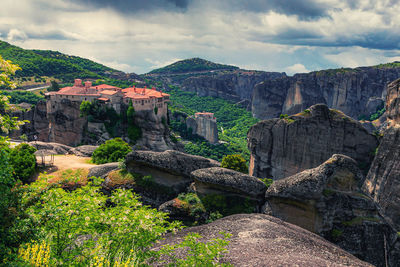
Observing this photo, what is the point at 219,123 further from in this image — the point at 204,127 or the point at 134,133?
the point at 134,133

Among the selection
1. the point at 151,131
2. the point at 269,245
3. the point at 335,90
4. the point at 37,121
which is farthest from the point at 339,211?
the point at 335,90

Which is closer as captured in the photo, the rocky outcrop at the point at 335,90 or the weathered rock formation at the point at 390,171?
the weathered rock formation at the point at 390,171

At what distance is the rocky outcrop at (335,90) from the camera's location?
114 meters

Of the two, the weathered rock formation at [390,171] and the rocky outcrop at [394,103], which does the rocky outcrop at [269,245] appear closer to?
the weathered rock formation at [390,171]

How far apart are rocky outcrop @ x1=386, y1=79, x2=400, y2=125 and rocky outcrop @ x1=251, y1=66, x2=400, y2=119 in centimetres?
Answer: 8415

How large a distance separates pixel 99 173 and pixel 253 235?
705 inches

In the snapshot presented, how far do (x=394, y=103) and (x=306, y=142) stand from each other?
16.1m

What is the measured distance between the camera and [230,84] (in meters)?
192

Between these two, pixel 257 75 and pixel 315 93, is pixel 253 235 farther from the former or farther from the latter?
pixel 257 75

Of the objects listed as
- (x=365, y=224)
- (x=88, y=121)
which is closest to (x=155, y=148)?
(x=88, y=121)

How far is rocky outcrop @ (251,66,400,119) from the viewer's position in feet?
374

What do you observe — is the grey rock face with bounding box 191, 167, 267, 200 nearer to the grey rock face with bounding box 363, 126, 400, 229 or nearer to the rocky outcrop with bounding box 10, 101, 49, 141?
the grey rock face with bounding box 363, 126, 400, 229

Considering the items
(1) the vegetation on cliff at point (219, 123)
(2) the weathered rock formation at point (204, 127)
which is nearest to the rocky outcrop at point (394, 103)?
(1) the vegetation on cliff at point (219, 123)

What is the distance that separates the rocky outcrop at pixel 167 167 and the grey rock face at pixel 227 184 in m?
2.23
